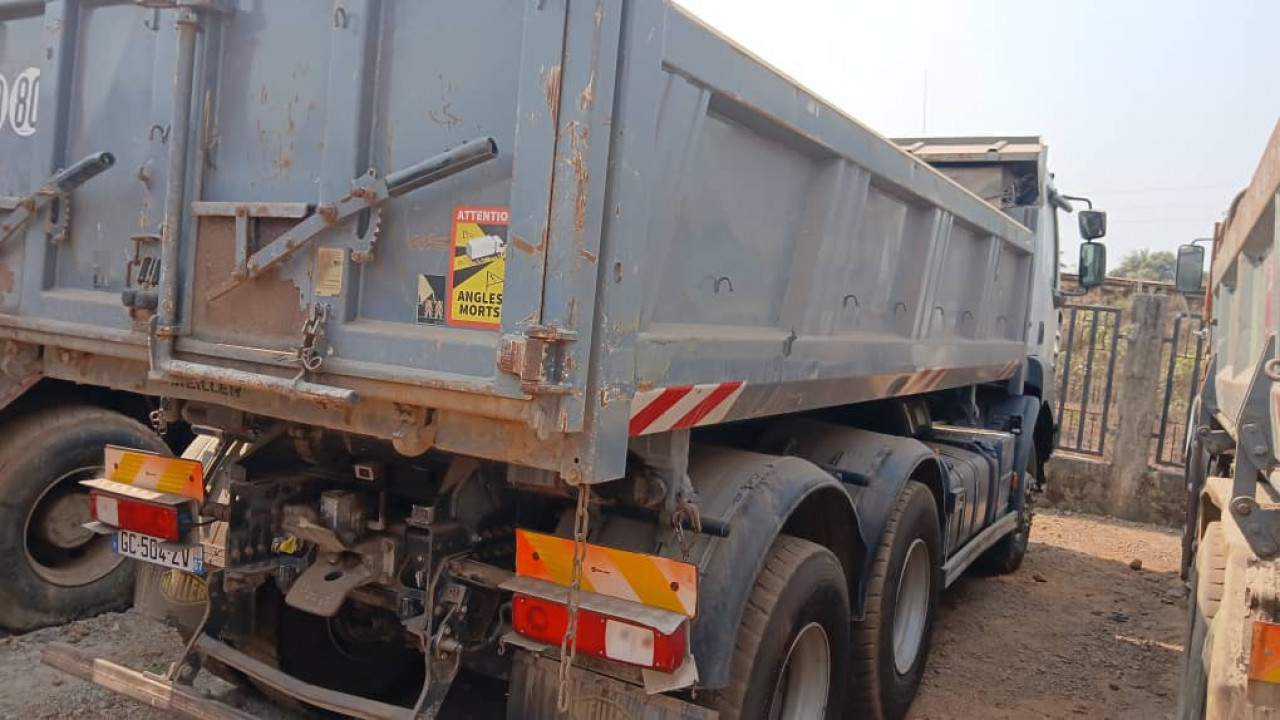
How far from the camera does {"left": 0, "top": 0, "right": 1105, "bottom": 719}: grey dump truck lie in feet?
7.01

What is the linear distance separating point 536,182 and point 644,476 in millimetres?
960

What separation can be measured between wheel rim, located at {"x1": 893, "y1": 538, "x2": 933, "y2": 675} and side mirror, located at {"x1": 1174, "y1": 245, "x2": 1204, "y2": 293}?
419 cm

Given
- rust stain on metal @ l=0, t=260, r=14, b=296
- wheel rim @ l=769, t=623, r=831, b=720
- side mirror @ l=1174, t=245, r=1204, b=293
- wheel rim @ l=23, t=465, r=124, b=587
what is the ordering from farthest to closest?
1. side mirror @ l=1174, t=245, r=1204, b=293
2. wheel rim @ l=23, t=465, r=124, b=587
3. rust stain on metal @ l=0, t=260, r=14, b=296
4. wheel rim @ l=769, t=623, r=831, b=720

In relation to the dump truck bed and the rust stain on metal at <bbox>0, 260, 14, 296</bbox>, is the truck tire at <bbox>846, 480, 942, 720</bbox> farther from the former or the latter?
the rust stain on metal at <bbox>0, 260, 14, 296</bbox>

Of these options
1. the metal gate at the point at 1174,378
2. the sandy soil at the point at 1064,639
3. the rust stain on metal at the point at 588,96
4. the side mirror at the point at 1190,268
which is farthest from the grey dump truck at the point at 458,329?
the metal gate at the point at 1174,378

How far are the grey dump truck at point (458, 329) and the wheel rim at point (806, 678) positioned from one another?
0.01 metres

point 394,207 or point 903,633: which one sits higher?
point 394,207

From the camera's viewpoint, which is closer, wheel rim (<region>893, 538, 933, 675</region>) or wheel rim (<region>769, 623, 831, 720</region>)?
wheel rim (<region>769, 623, 831, 720</region>)

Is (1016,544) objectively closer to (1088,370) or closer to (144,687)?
(1088,370)

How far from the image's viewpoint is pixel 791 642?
2.82 m

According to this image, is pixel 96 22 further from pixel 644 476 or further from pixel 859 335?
pixel 859 335

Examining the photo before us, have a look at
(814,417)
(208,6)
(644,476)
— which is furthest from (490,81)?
(814,417)

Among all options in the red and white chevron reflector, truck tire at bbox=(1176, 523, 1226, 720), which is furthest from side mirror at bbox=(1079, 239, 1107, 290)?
the red and white chevron reflector

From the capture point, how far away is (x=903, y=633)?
4363 mm
